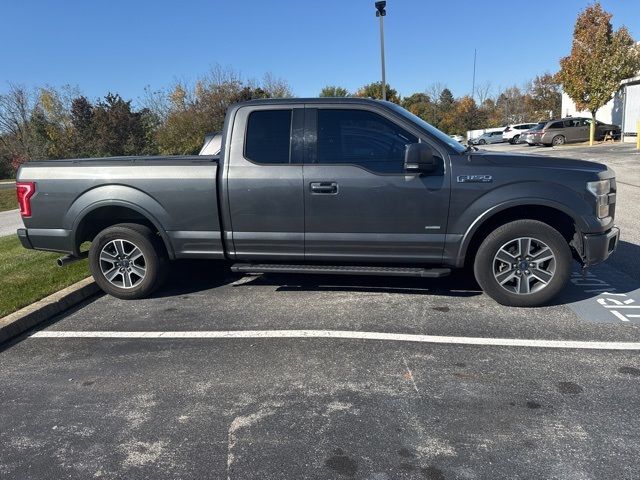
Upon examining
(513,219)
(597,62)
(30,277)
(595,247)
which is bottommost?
(30,277)

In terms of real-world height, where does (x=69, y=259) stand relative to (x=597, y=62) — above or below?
below

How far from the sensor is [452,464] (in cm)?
269

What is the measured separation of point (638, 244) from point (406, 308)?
171 inches

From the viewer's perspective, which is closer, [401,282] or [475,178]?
[475,178]

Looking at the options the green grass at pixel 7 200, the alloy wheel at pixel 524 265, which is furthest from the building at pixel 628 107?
the green grass at pixel 7 200

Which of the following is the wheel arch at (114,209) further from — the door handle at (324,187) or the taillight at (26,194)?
the door handle at (324,187)

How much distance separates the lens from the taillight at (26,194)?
547 centimetres

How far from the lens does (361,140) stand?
501 cm

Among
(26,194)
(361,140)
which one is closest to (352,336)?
(361,140)

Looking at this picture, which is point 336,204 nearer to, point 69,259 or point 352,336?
point 352,336

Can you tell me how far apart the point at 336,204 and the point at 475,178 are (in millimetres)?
1336

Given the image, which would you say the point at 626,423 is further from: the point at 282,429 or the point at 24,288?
the point at 24,288

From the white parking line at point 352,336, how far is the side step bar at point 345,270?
2.27 ft

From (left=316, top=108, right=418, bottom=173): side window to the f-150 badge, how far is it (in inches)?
22.3
